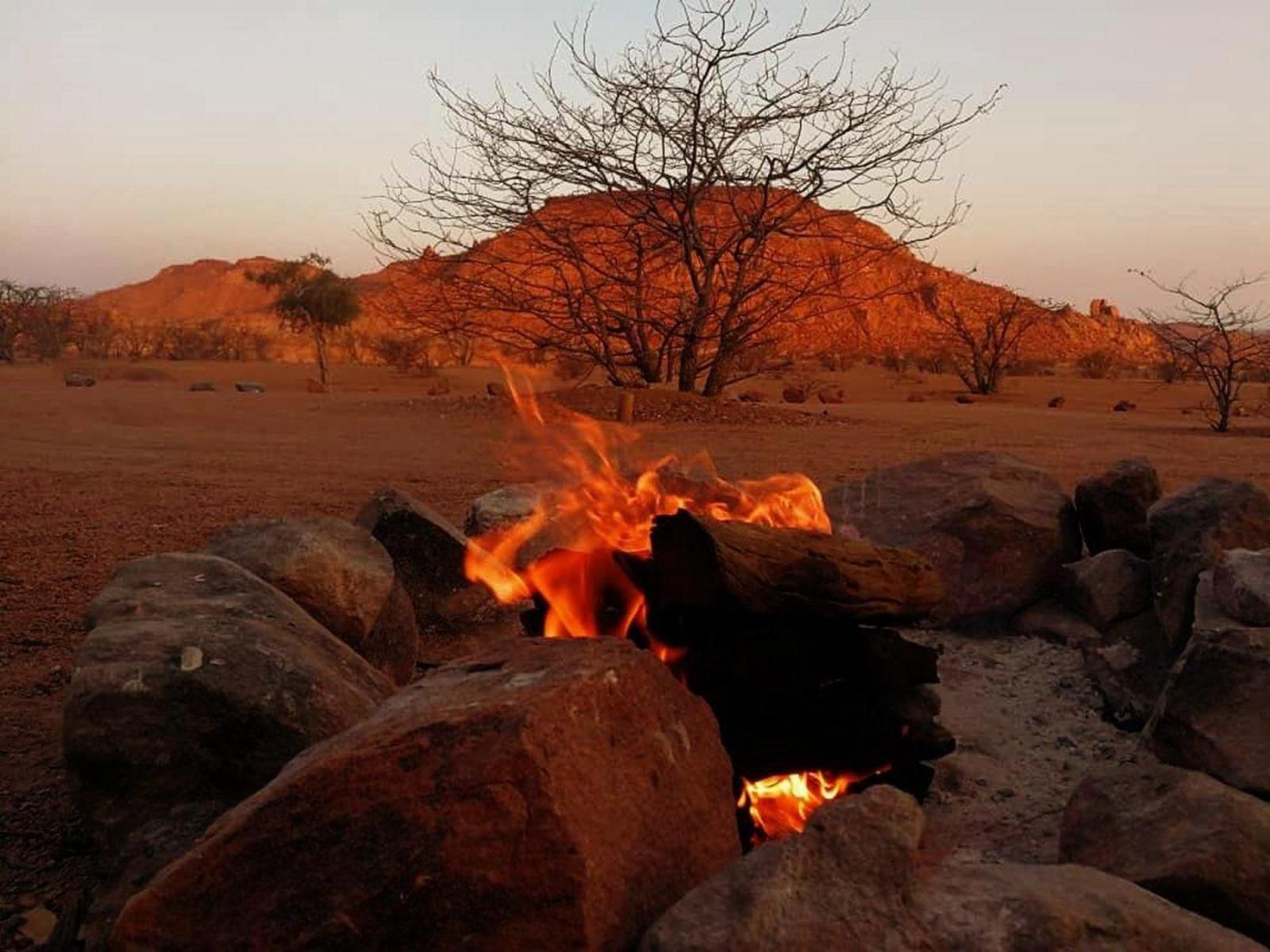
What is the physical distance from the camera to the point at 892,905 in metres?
1.94

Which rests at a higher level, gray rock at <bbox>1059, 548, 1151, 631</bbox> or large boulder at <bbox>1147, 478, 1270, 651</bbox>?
large boulder at <bbox>1147, 478, 1270, 651</bbox>

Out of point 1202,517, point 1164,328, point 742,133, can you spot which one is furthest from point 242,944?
point 1164,328

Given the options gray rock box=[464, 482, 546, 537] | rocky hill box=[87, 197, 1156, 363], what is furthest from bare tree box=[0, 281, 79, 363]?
gray rock box=[464, 482, 546, 537]

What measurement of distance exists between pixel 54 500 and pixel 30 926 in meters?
6.49

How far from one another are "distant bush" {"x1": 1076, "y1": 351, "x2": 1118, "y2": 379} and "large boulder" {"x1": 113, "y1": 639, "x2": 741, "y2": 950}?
1454 inches

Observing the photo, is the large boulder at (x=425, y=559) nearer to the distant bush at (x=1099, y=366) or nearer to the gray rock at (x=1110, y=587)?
the gray rock at (x=1110, y=587)

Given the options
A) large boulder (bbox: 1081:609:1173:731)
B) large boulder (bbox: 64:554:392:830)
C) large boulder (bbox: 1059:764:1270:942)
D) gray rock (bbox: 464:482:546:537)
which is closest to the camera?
large boulder (bbox: 1059:764:1270:942)

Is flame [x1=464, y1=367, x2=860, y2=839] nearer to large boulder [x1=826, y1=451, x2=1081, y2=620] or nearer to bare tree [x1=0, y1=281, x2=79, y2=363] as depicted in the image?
large boulder [x1=826, y1=451, x2=1081, y2=620]

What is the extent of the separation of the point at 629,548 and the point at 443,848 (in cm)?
147

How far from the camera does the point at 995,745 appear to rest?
377 centimetres

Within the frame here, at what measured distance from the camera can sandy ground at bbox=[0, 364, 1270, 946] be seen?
132 inches

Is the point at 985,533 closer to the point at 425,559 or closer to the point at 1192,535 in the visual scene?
the point at 1192,535

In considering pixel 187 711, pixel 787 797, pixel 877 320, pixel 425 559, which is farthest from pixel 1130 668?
pixel 877 320

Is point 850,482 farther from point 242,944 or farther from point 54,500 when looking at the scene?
Result: point 54,500
